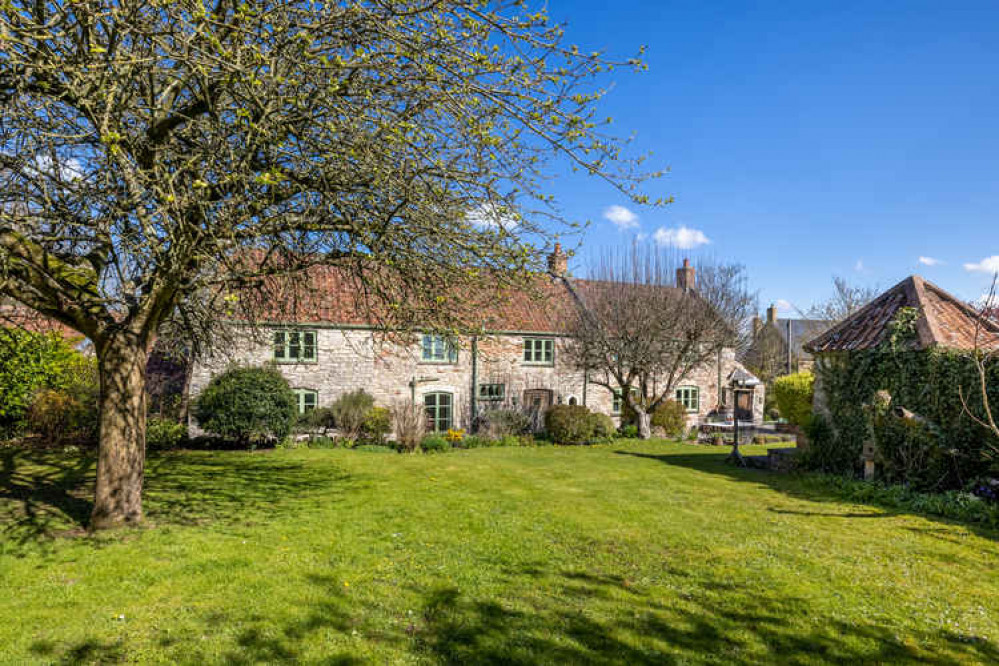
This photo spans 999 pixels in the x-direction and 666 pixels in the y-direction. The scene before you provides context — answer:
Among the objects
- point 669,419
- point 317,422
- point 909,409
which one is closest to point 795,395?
point 669,419

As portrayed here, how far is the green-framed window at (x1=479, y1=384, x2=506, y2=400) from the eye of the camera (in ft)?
68.9

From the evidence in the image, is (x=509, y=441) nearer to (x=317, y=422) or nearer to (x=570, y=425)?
(x=570, y=425)

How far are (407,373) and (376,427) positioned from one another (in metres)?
2.76

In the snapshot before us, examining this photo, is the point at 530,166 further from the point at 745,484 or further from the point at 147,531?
the point at 745,484

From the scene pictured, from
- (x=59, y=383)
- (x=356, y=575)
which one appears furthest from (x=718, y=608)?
(x=59, y=383)

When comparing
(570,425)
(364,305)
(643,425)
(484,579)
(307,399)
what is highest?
(364,305)

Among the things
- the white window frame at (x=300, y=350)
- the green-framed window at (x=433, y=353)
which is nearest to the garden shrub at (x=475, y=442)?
the green-framed window at (x=433, y=353)

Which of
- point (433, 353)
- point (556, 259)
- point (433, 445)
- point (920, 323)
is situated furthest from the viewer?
point (433, 353)

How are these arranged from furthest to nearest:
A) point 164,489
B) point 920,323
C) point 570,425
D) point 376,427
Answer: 1. point 570,425
2. point 376,427
3. point 920,323
4. point 164,489

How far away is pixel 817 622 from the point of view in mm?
4742

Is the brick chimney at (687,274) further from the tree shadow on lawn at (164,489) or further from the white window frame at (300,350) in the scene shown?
the tree shadow on lawn at (164,489)

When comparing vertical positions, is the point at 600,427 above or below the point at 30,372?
below

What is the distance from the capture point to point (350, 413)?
17.6m

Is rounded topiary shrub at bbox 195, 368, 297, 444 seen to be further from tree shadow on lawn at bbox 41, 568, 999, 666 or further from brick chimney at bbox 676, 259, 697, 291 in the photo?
brick chimney at bbox 676, 259, 697, 291
